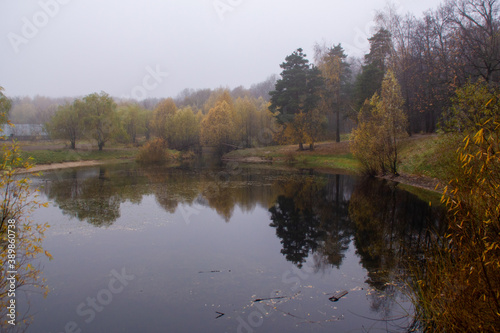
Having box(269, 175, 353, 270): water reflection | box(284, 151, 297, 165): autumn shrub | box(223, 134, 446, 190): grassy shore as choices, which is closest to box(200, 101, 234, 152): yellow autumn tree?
box(223, 134, 446, 190): grassy shore

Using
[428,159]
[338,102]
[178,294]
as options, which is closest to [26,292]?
[178,294]

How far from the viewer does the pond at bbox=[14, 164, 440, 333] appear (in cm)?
627

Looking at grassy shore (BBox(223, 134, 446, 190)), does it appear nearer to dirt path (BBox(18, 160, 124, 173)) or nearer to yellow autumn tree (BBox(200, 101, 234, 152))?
yellow autumn tree (BBox(200, 101, 234, 152))

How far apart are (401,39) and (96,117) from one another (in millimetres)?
40490

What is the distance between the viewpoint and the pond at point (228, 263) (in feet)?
20.6

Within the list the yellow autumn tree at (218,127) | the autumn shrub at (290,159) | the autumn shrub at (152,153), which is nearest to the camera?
the autumn shrub at (290,159)

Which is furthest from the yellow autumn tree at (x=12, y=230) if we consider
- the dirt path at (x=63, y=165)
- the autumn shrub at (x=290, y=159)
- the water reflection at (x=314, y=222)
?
the autumn shrub at (x=290, y=159)

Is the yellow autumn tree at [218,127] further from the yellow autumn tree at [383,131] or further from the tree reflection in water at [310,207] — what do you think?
the yellow autumn tree at [383,131]

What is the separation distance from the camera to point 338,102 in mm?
40781

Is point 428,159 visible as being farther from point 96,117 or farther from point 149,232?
point 96,117

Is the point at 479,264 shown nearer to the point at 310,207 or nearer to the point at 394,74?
the point at 310,207

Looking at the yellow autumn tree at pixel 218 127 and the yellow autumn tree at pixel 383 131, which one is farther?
the yellow autumn tree at pixel 218 127

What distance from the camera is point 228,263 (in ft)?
29.6

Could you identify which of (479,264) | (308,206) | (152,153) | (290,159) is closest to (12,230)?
(479,264)
